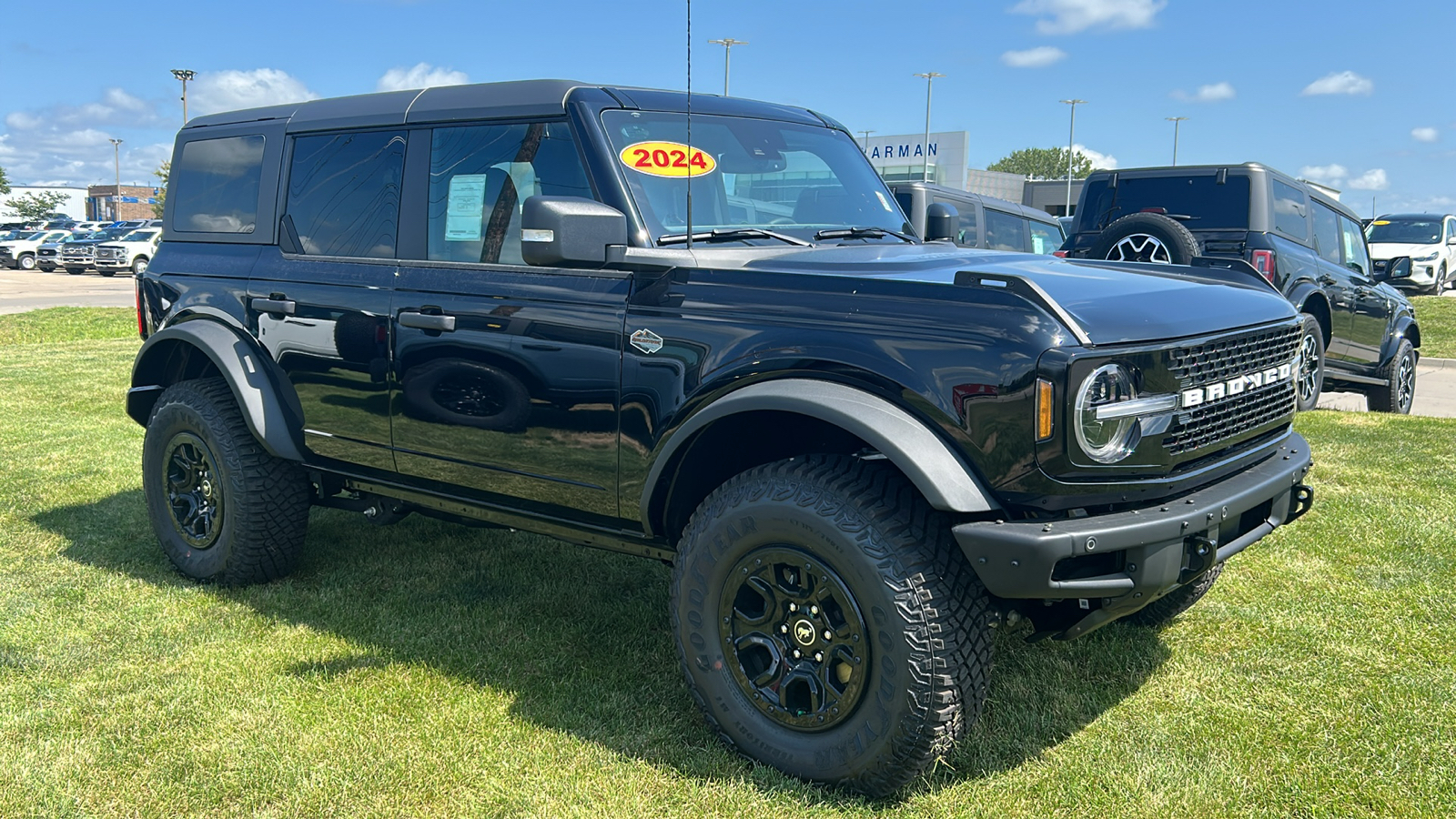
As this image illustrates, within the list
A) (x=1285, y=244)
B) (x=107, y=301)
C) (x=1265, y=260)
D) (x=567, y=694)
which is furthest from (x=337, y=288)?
(x=107, y=301)

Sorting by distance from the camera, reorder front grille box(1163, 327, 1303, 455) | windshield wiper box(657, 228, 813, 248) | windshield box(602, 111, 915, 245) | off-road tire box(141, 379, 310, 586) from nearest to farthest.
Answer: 1. front grille box(1163, 327, 1303, 455)
2. windshield wiper box(657, 228, 813, 248)
3. windshield box(602, 111, 915, 245)
4. off-road tire box(141, 379, 310, 586)

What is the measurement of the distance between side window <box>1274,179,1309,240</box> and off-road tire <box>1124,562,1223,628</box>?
18.0ft

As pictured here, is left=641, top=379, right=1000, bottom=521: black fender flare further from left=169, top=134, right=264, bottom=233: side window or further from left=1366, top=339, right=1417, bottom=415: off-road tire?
left=1366, top=339, right=1417, bottom=415: off-road tire

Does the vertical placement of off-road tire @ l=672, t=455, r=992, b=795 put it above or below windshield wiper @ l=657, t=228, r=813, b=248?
below

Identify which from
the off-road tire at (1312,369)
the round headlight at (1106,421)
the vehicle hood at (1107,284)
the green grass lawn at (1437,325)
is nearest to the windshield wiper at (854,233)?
the vehicle hood at (1107,284)

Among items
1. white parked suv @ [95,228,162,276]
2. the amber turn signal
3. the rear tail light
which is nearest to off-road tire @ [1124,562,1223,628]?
the amber turn signal

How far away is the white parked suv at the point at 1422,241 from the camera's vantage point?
2361 cm

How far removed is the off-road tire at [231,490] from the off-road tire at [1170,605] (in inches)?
138

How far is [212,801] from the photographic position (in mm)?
Answer: 3123

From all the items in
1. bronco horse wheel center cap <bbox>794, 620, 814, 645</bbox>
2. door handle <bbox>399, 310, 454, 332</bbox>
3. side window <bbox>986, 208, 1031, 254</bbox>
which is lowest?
bronco horse wheel center cap <bbox>794, 620, 814, 645</bbox>

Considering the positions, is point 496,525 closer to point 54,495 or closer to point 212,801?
point 212,801

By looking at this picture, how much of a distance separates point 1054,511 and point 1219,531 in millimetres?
552

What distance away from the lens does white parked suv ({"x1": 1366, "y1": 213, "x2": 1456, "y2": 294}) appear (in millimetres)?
23609

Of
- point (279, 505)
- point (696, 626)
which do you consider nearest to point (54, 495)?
point (279, 505)
